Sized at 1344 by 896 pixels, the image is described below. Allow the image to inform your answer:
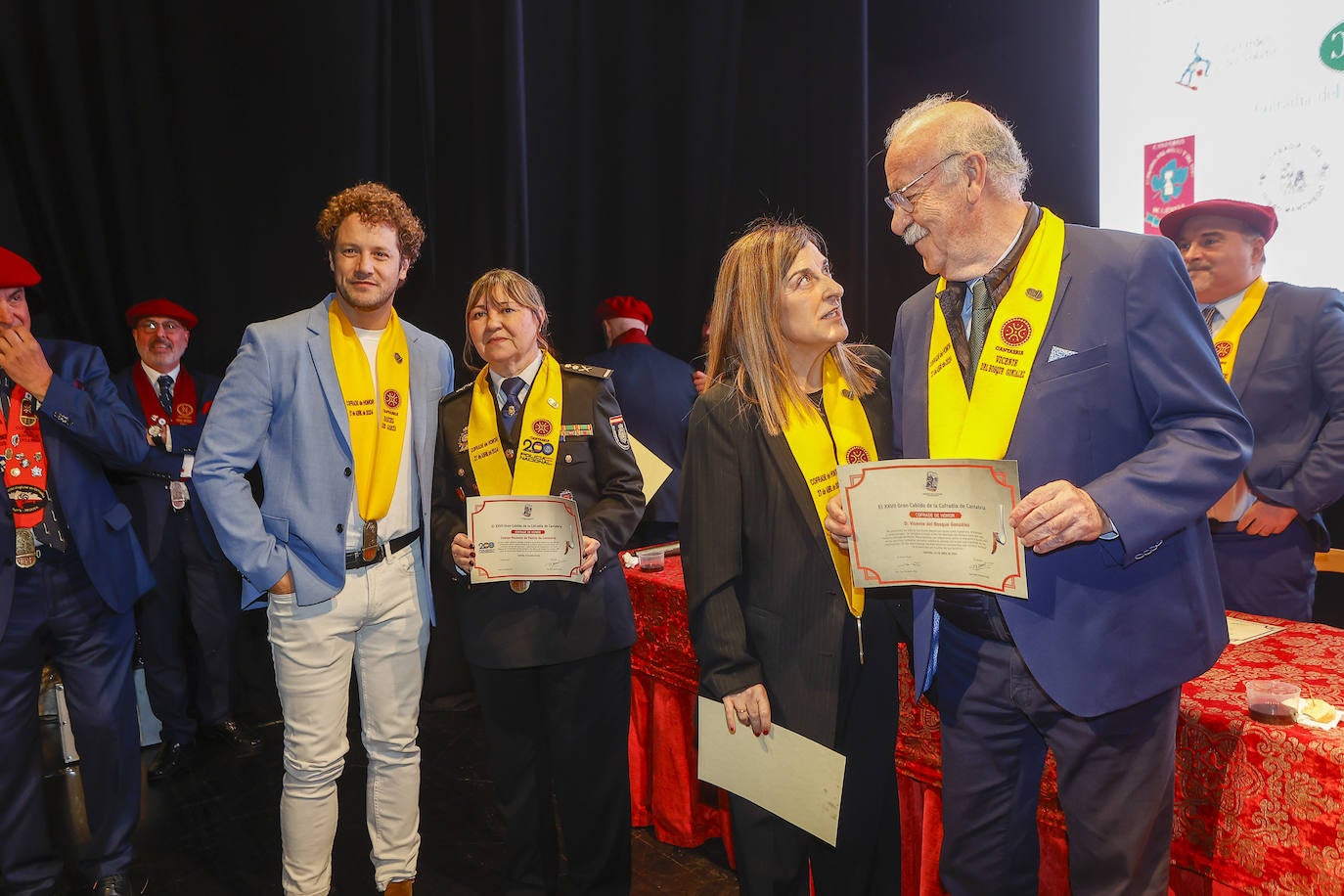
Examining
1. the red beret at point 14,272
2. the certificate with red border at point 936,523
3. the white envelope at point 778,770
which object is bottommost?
the white envelope at point 778,770

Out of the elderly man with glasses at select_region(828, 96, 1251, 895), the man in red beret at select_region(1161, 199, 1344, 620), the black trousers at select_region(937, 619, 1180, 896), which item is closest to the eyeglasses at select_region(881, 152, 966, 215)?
the elderly man with glasses at select_region(828, 96, 1251, 895)

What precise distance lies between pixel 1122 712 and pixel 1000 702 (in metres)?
0.18

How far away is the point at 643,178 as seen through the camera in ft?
17.6

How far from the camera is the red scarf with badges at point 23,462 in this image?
2.50m

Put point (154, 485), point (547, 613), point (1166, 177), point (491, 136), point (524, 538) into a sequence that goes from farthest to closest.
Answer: point (491, 136) → point (154, 485) → point (1166, 177) → point (547, 613) → point (524, 538)

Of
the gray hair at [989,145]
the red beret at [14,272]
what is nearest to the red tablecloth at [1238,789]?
the gray hair at [989,145]

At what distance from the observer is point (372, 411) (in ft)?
8.01

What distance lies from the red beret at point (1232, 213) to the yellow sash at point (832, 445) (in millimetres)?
1825

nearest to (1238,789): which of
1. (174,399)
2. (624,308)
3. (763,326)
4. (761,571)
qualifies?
(761,571)

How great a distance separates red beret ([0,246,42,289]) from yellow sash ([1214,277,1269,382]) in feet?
12.0

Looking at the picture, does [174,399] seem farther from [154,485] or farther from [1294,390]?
[1294,390]

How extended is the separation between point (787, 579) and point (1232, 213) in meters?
2.21

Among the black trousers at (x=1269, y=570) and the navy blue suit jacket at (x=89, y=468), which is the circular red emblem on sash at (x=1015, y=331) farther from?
the navy blue suit jacket at (x=89, y=468)

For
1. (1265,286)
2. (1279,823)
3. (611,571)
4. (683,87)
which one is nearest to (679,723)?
(611,571)
